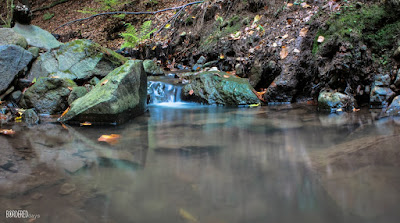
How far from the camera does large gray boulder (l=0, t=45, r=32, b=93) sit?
19.2 ft

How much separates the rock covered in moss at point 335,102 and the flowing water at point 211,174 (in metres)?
1.15

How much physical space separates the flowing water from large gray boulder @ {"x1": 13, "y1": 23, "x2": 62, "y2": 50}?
5531mm

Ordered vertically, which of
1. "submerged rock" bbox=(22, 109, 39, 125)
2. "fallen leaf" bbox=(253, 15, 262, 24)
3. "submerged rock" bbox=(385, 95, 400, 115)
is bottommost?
"submerged rock" bbox=(22, 109, 39, 125)

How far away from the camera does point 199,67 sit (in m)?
9.28

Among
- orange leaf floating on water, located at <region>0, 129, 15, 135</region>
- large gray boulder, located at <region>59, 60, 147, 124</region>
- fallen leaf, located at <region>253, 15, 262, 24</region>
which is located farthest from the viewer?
fallen leaf, located at <region>253, 15, 262, 24</region>

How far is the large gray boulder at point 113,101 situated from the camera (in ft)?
14.6

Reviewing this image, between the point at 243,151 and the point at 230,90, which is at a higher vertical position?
the point at 230,90

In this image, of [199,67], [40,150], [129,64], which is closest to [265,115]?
[129,64]

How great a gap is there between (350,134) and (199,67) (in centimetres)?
658

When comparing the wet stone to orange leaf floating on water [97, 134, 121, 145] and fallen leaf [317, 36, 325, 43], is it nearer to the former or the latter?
orange leaf floating on water [97, 134, 121, 145]

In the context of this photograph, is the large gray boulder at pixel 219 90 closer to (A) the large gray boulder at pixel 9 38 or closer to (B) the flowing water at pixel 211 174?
(B) the flowing water at pixel 211 174

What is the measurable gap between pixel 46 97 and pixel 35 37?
395 centimetres

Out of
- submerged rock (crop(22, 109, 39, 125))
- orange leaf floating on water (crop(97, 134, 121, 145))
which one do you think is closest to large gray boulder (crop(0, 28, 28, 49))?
submerged rock (crop(22, 109, 39, 125))

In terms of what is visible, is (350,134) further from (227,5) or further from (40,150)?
(227,5)
